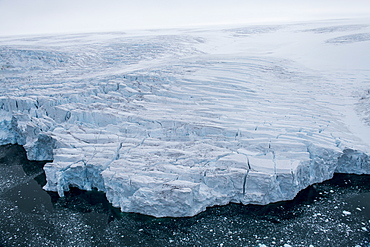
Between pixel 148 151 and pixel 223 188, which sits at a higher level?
pixel 148 151

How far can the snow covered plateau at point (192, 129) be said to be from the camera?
6.54 metres

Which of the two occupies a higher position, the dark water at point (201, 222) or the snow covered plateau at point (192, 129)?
the snow covered plateau at point (192, 129)

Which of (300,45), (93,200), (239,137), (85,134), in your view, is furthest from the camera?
(300,45)

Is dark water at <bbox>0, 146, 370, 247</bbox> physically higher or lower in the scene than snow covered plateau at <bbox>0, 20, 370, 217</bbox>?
lower

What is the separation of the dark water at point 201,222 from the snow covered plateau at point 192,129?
287 mm

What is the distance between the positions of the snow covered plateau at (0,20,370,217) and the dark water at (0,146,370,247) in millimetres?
287

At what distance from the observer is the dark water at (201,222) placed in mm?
5527

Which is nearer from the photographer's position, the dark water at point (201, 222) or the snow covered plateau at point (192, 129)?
the dark water at point (201, 222)

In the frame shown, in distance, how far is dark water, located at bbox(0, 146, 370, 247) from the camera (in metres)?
5.53

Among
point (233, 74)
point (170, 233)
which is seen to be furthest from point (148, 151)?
point (233, 74)

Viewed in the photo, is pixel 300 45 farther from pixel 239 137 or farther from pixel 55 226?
pixel 55 226

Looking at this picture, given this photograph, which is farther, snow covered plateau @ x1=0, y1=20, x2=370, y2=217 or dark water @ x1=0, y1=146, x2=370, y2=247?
snow covered plateau @ x1=0, y1=20, x2=370, y2=217

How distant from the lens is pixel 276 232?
567 centimetres

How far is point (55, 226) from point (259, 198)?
4.44 m
